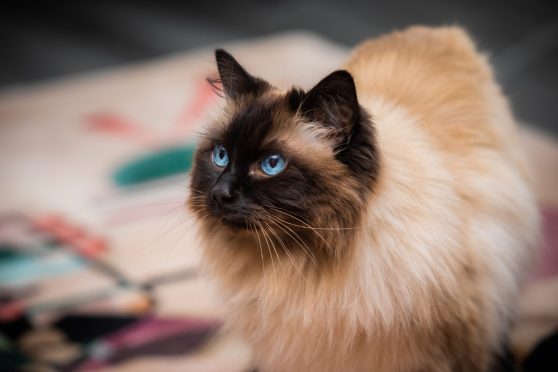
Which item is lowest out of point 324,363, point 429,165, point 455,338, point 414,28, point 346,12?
point 324,363

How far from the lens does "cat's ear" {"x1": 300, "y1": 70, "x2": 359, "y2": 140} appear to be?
1033 millimetres

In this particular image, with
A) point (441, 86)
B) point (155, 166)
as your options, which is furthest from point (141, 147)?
point (441, 86)

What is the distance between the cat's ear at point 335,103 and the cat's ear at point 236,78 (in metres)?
0.15

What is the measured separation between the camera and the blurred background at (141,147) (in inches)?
68.8

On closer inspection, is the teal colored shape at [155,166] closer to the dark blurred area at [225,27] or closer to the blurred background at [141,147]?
the blurred background at [141,147]

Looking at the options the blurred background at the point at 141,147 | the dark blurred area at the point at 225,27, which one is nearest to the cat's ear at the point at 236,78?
the blurred background at the point at 141,147

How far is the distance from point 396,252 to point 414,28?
2.63ft

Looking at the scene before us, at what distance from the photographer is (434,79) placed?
1388 mm

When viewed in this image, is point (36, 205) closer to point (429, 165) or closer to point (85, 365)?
point (85, 365)

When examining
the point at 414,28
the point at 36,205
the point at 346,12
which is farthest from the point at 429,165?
the point at 346,12

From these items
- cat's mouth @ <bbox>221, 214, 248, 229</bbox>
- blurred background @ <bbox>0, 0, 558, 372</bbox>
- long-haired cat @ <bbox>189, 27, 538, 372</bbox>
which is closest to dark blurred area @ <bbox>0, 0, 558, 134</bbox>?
blurred background @ <bbox>0, 0, 558, 372</bbox>

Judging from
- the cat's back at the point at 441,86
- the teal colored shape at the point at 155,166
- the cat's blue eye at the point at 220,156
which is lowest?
the teal colored shape at the point at 155,166

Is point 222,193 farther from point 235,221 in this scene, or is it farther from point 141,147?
point 141,147

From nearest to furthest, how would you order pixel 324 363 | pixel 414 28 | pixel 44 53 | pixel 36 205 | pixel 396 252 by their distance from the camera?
pixel 396 252 < pixel 324 363 < pixel 414 28 < pixel 36 205 < pixel 44 53
